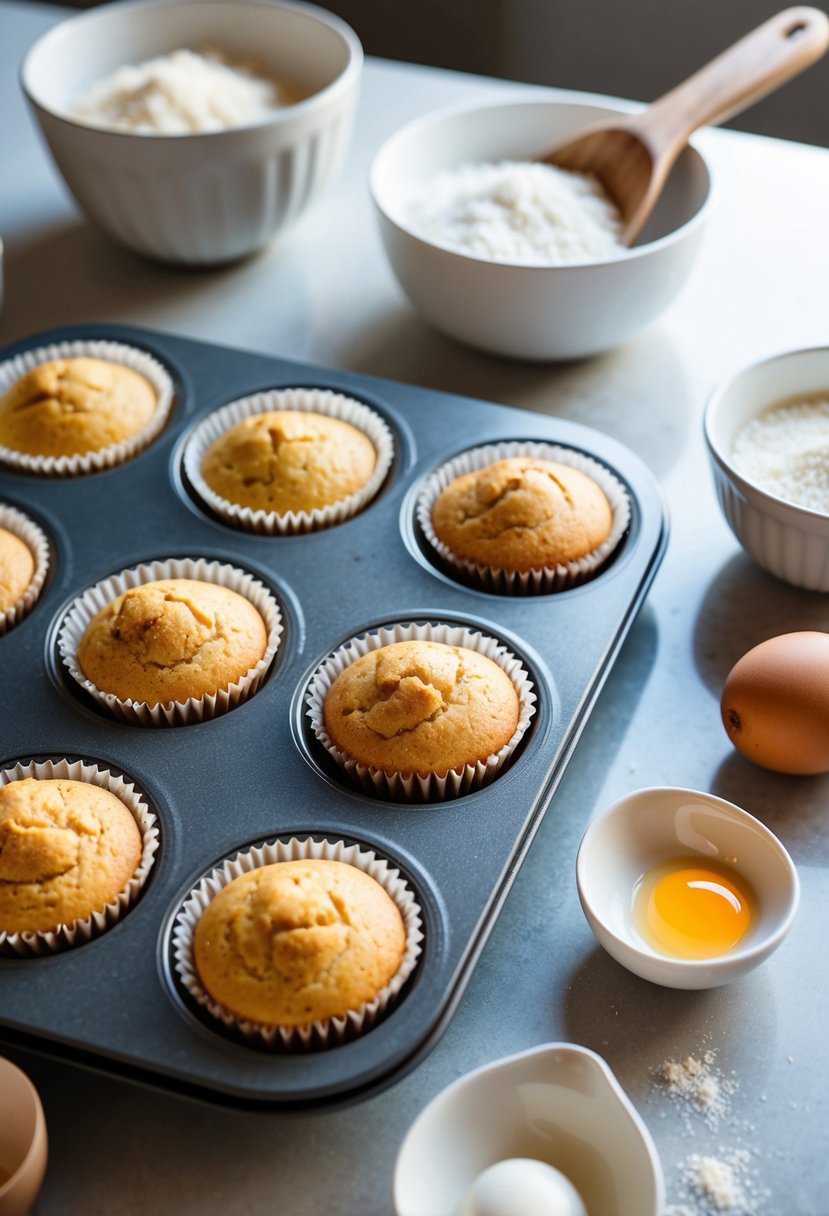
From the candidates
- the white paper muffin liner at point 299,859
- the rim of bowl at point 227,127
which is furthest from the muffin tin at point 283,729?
the rim of bowl at point 227,127

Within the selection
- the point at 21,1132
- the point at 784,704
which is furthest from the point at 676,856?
the point at 21,1132

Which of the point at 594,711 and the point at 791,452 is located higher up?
the point at 791,452

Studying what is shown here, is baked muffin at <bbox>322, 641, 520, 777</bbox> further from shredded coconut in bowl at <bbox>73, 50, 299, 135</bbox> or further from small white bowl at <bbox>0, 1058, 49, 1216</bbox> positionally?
shredded coconut in bowl at <bbox>73, 50, 299, 135</bbox>

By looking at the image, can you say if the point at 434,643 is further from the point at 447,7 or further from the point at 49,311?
the point at 447,7

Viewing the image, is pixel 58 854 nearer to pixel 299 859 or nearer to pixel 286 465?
pixel 299 859

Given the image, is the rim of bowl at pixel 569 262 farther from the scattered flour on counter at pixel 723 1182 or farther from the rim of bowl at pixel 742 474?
the scattered flour on counter at pixel 723 1182

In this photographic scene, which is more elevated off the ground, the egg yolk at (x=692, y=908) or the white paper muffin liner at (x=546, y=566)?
the white paper muffin liner at (x=546, y=566)

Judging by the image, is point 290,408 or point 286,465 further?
point 290,408
